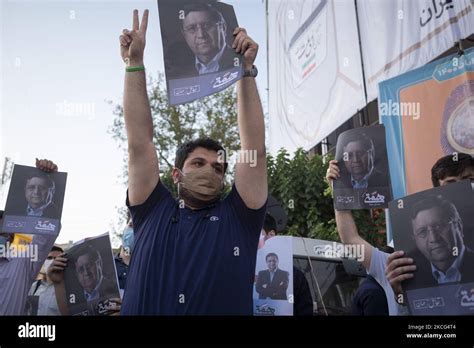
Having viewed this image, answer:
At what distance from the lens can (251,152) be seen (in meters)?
2.10

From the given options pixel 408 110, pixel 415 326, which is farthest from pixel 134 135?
pixel 408 110

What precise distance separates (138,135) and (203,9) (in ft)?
1.93

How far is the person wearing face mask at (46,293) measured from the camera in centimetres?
238

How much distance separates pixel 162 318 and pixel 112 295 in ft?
1.65

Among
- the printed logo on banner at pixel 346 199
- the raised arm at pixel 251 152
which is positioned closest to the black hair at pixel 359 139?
the printed logo on banner at pixel 346 199

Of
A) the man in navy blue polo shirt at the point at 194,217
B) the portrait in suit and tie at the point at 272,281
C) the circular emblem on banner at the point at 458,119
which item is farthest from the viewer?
the circular emblem on banner at the point at 458,119

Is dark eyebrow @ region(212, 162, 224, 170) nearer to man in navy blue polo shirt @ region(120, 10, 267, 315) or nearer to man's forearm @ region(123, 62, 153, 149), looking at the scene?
man in navy blue polo shirt @ region(120, 10, 267, 315)

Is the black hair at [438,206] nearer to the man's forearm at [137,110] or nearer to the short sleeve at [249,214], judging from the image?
the short sleeve at [249,214]

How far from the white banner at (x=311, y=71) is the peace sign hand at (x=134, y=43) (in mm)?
2088

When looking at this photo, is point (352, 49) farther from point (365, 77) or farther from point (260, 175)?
point (260, 175)

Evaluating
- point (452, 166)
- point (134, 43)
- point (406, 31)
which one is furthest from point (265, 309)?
point (406, 31)

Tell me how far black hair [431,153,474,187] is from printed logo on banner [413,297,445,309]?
0.53 metres

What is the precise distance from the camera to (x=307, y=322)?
218 centimetres

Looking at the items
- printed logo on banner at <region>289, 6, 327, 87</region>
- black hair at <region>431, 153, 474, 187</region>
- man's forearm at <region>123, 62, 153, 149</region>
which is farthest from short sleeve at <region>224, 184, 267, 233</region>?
printed logo on banner at <region>289, 6, 327, 87</region>
